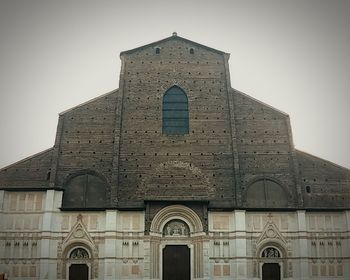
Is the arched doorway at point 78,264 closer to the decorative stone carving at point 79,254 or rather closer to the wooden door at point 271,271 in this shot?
the decorative stone carving at point 79,254

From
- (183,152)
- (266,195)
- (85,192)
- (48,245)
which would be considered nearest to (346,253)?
(266,195)

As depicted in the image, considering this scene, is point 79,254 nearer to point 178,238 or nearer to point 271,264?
point 178,238

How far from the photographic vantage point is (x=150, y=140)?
21.7 meters

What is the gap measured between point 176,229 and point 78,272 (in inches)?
185

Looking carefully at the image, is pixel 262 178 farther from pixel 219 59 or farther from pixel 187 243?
pixel 219 59

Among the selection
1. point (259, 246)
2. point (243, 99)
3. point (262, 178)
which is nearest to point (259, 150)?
point (262, 178)

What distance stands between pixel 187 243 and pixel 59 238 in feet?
18.7

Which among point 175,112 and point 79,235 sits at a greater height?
point 175,112

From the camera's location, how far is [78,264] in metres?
19.6

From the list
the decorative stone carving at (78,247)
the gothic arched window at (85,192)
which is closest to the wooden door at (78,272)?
the decorative stone carving at (78,247)

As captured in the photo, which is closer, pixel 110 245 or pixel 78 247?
pixel 110 245

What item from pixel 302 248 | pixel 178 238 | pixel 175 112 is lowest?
pixel 302 248

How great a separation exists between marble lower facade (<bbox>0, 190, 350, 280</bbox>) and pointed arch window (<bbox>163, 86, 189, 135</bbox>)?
4075 mm

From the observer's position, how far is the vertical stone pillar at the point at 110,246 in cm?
1903
